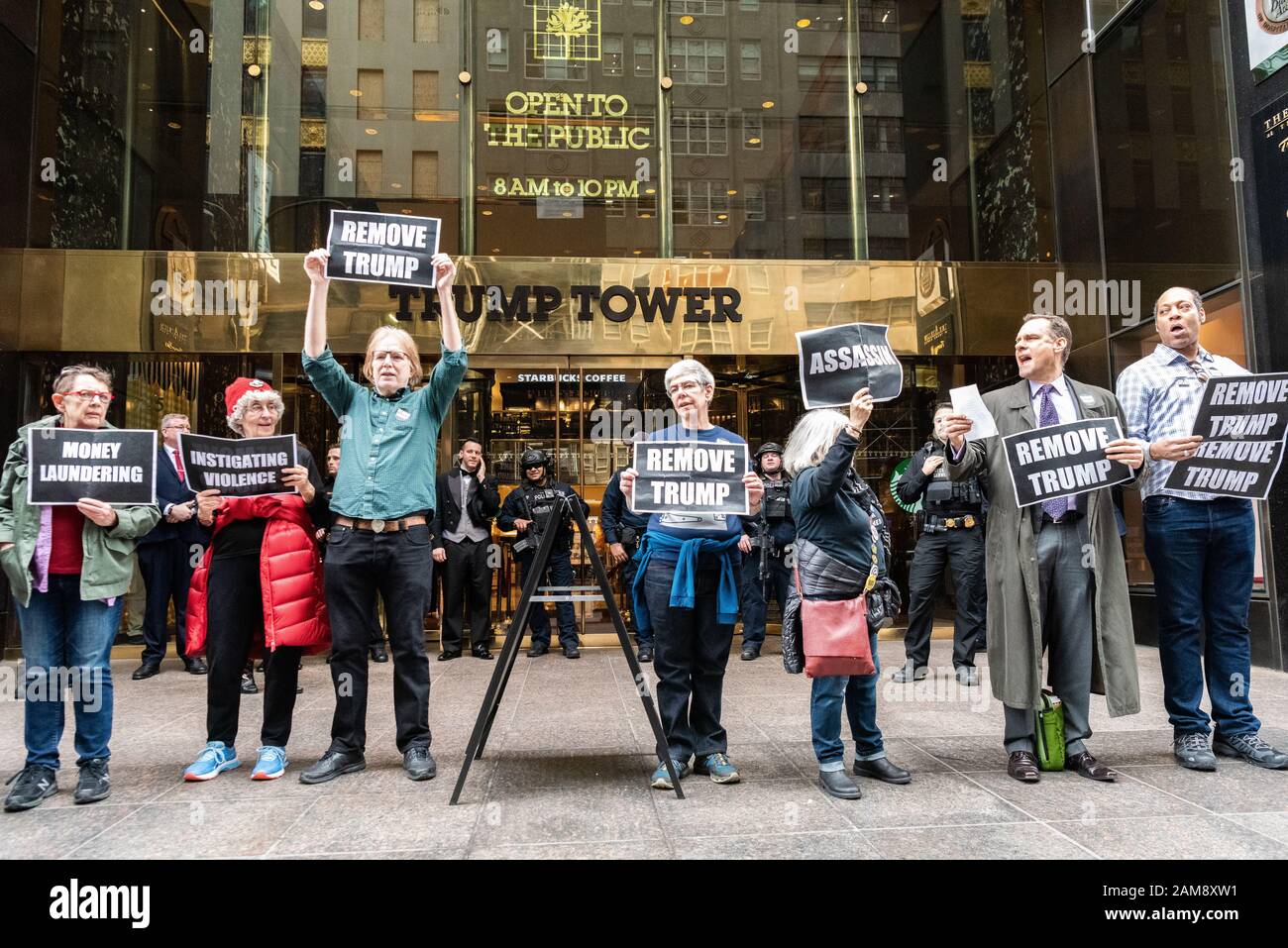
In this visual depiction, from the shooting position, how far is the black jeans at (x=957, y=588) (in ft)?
21.1

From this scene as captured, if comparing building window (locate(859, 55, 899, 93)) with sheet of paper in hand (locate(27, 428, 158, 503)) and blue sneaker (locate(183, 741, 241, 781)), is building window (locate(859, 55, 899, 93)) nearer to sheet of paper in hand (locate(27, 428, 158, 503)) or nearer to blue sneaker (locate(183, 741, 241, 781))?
sheet of paper in hand (locate(27, 428, 158, 503))

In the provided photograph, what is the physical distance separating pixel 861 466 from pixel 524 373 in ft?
13.3

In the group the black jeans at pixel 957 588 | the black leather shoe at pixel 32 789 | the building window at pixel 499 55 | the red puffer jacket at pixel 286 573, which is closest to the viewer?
the black leather shoe at pixel 32 789

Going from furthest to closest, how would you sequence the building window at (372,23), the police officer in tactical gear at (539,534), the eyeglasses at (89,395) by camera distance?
the building window at (372,23), the police officer in tactical gear at (539,534), the eyeglasses at (89,395)

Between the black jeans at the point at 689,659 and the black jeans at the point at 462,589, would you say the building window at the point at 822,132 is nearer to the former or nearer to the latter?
the black jeans at the point at 462,589

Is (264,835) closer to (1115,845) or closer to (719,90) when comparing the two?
(1115,845)

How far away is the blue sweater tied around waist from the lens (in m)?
3.80

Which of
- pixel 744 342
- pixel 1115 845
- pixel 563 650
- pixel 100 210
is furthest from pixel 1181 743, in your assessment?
pixel 100 210

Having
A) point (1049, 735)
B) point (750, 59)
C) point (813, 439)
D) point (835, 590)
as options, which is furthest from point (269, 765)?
point (750, 59)

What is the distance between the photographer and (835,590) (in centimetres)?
368

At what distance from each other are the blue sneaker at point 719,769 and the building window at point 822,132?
8.28 meters

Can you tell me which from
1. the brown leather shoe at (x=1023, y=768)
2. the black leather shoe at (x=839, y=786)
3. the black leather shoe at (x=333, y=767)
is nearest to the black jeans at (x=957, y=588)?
the brown leather shoe at (x=1023, y=768)

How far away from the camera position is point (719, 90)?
997 centimetres

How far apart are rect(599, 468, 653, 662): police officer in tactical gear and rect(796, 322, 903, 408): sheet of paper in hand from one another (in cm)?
209
